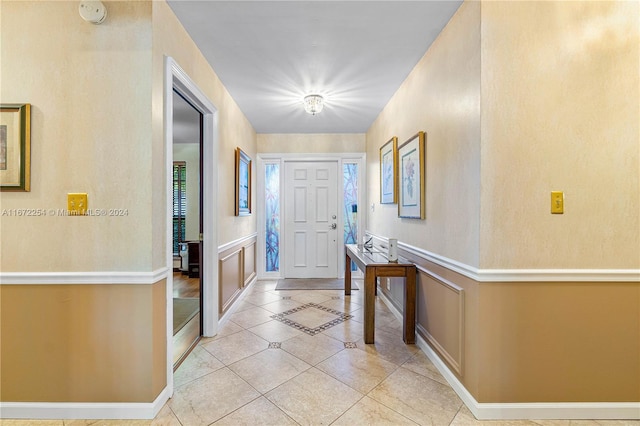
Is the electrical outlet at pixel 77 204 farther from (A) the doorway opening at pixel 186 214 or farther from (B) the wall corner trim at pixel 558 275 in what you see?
(B) the wall corner trim at pixel 558 275

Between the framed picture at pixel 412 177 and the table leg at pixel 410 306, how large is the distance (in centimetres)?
53

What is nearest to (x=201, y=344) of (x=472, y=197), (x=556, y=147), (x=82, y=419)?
(x=82, y=419)

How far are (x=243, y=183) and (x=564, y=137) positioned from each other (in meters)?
3.21

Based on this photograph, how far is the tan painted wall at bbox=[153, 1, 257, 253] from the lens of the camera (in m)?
1.73

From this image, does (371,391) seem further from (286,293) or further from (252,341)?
(286,293)

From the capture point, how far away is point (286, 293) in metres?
4.14

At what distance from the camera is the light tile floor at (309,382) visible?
5.47 feet

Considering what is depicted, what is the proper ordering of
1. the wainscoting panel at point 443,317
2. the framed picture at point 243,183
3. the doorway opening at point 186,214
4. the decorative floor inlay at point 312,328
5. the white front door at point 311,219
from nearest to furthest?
1. the wainscoting panel at point 443,317
2. the decorative floor inlay at point 312,328
3. the framed picture at point 243,183
4. the doorway opening at point 186,214
5. the white front door at point 311,219

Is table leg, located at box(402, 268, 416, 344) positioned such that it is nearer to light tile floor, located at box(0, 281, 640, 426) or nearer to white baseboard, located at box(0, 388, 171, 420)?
light tile floor, located at box(0, 281, 640, 426)

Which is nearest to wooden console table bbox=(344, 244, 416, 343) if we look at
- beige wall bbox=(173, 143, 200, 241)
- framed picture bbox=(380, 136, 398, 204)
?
framed picture bbox=(380, 136, 398, 204)

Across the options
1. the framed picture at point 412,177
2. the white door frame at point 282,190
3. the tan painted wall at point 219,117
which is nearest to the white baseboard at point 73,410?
the tan painted wall at point 219,117

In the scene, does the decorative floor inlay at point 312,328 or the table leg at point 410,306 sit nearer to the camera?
the table leg at point 410,306

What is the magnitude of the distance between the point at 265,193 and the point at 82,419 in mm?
3588

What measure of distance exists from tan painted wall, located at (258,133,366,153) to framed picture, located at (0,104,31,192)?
3.33 metres
